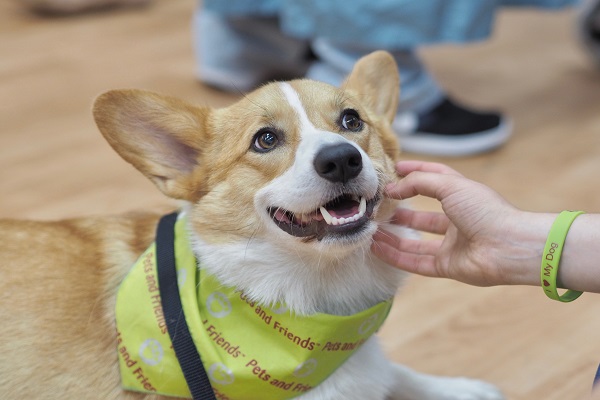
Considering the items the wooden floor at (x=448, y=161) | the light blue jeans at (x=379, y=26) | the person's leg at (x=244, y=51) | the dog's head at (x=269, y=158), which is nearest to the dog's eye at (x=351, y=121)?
the dog's head at (x=269, y=158)

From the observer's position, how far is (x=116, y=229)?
5.15 feet

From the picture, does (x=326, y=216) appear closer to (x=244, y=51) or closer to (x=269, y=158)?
(x=269, y=158)

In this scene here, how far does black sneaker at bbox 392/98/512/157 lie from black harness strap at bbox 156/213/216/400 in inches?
63.0

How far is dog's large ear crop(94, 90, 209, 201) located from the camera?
4.70ft

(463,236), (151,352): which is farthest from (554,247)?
(151,352)

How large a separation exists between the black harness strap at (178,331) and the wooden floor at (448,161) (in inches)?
24.4

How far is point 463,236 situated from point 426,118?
1.55 meters

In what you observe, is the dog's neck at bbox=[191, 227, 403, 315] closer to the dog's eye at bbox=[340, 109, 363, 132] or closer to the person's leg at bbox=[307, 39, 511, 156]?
the dog's eye at bbox=[340, 109, 363, 132]

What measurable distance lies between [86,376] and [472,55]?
3.02 meters

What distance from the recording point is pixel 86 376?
140 centimetres

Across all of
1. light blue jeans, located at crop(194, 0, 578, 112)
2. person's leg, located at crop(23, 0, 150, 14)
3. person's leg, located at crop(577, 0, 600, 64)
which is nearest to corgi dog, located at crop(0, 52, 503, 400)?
light blue jeans, located at crop(194, 0, 578, 112)

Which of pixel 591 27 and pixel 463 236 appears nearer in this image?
pixel 463 236

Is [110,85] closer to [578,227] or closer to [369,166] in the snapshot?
[369,166]

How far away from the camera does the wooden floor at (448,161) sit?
184 cm
